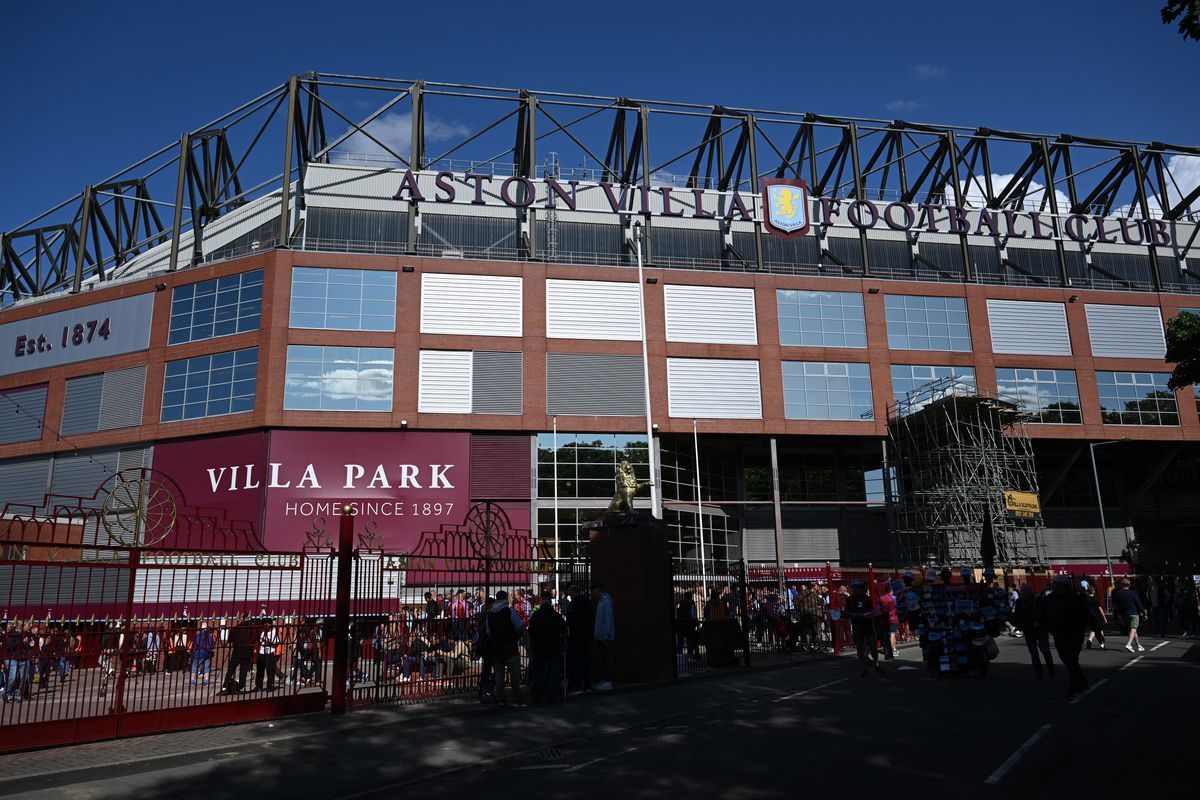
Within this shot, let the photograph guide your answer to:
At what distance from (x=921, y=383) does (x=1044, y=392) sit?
6858mm

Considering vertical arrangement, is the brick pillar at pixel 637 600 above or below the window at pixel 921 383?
below

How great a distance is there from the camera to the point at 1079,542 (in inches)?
1924

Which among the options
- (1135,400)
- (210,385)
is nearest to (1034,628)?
(210,385)

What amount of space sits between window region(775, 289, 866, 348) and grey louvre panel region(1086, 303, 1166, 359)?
1361 cm

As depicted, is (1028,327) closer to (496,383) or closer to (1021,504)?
(1021,504)

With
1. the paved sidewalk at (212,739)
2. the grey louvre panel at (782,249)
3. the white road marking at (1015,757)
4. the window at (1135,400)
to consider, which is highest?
the grey louvre panel at (782,249)

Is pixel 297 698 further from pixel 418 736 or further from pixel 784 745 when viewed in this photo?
pixel 784 745

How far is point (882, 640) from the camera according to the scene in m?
19.5

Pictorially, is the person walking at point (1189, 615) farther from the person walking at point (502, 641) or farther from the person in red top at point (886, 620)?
the person walking at point (502, 641)

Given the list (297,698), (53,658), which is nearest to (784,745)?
(297,698)

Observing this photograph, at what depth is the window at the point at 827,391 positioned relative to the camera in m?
43.8

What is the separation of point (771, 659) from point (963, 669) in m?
6.17

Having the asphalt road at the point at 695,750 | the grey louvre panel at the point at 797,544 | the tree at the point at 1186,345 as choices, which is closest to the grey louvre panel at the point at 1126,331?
the grey louvre panel at the point at 797,544

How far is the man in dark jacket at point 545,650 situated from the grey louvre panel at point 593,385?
27.2 metres
